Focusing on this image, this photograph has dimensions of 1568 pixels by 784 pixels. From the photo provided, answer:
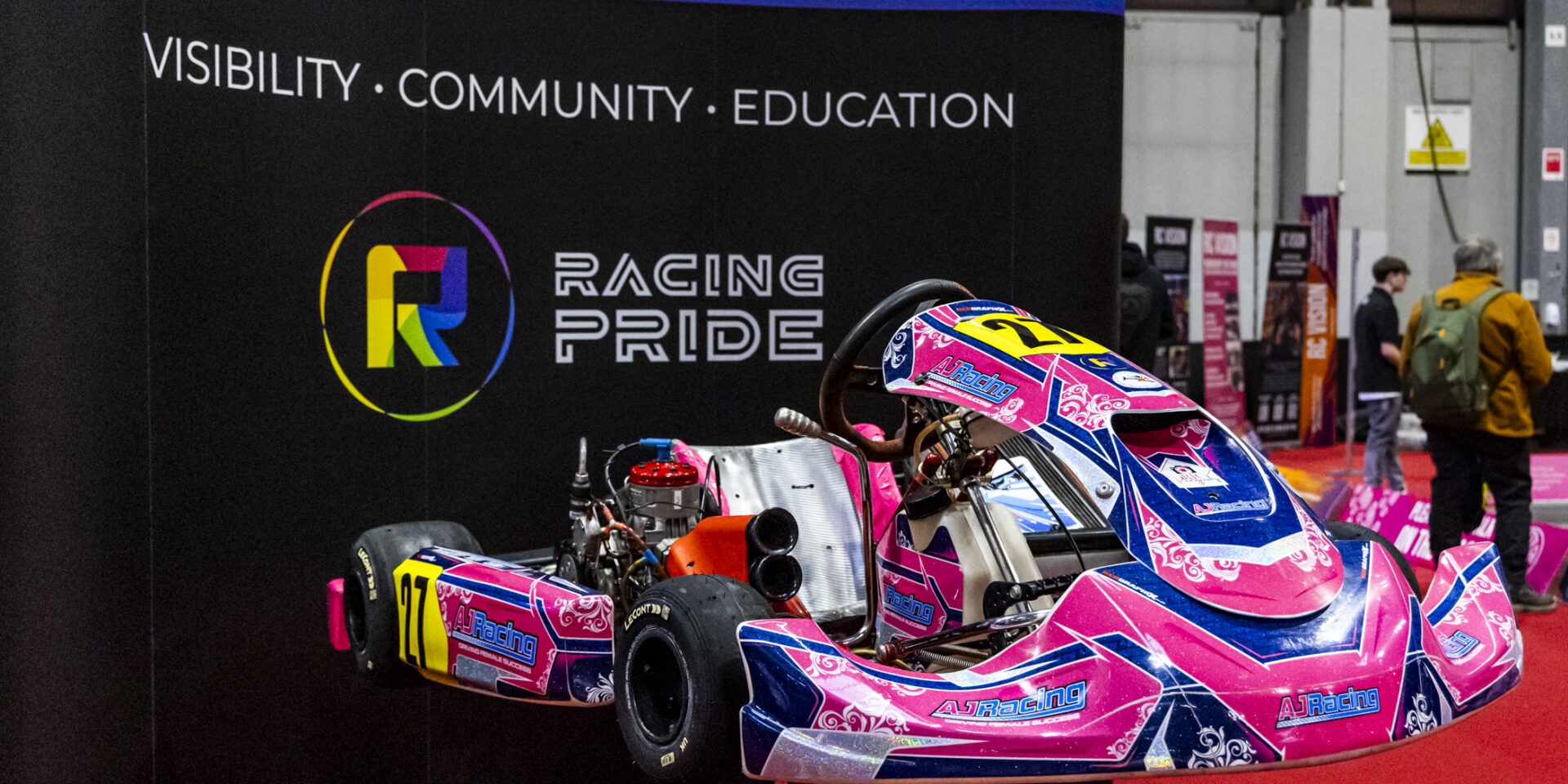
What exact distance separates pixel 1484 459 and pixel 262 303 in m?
5.06

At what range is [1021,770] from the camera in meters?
2.13

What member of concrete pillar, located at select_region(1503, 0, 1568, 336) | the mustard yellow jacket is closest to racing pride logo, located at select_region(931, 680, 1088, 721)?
the mustard yellow jacket

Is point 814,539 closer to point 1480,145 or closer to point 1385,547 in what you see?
point 1385,547

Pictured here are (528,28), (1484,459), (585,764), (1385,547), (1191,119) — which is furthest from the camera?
(1191,119)

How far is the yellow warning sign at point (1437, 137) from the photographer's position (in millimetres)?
14539

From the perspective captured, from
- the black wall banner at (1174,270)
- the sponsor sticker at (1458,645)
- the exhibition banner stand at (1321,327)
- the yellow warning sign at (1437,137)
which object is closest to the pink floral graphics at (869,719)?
the sponsor sticker at (1458,645)

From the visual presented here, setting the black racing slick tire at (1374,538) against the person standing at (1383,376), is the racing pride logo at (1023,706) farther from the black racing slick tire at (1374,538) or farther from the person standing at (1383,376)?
the person standing at (1383,376)

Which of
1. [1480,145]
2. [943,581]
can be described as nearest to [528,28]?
[943,581]

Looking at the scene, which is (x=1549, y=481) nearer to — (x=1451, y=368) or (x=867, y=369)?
(x=1451, y=368)

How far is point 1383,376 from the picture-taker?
28.1 feet

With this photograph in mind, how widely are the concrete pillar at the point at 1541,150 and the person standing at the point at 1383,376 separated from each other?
5.97 m

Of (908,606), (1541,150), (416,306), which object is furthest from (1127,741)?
(1541,150)

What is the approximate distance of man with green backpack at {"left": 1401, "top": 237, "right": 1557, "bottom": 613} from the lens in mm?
5863

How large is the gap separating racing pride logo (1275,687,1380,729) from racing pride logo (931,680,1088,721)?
305 millimetres
